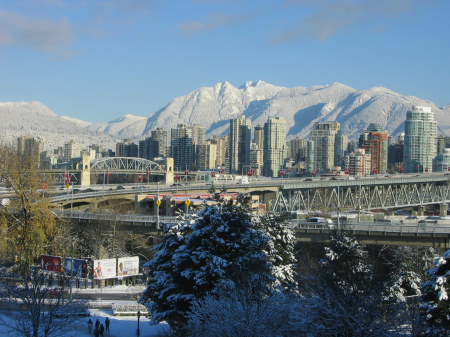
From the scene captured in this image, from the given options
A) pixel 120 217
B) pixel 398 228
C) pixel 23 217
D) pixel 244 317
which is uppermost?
pixel 23 217

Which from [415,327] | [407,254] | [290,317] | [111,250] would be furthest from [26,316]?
[407,254]

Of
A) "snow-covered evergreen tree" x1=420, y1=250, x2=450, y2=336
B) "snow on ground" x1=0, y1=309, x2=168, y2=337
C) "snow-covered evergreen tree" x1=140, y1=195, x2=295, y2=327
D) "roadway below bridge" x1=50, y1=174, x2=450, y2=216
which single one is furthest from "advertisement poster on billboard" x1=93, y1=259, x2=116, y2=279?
"roadway below bridge" x1=50, y1=174, x2=450, y2=216

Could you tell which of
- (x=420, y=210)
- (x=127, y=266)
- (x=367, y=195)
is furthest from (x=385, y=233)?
(x=420, y=210)

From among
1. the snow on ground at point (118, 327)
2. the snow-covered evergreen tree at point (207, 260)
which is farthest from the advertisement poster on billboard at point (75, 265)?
the snow-covered evergreen tree at point (207, 260)

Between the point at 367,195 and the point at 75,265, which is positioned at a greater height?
the point at 367,195

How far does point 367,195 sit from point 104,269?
109809mm

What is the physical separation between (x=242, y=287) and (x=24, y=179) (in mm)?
22800

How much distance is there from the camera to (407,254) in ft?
195

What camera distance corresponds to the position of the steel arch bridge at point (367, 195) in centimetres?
13112

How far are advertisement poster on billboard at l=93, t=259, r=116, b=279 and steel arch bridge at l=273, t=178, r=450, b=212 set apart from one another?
220 ft

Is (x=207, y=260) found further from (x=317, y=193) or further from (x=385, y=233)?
(x=317, y=193)

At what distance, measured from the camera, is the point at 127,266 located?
5547 centimetres

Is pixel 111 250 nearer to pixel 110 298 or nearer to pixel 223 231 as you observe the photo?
pixel 110 298

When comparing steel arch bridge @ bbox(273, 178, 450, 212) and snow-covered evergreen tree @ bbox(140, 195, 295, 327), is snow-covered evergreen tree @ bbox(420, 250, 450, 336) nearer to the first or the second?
snow-covered evergreen tree @ bbox(140, 195, 295, 327)
